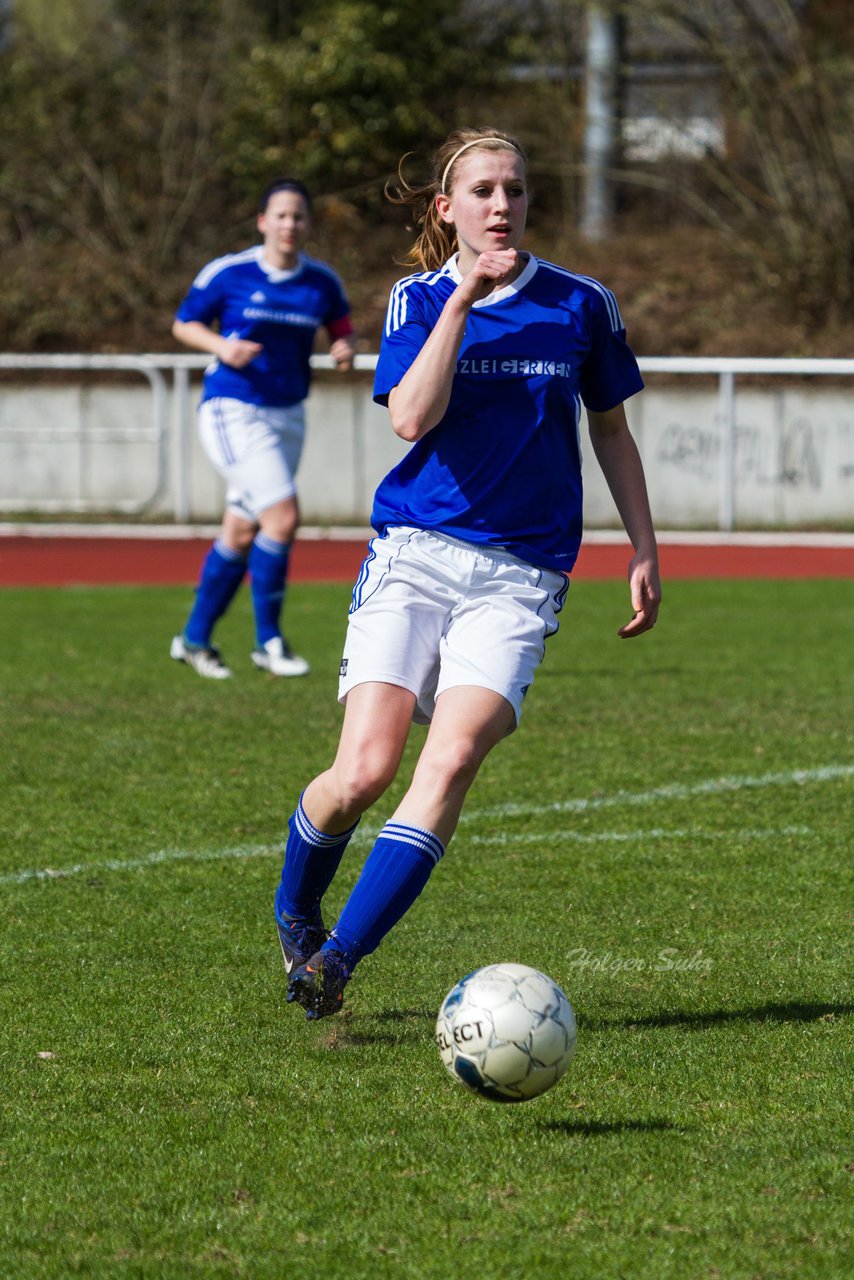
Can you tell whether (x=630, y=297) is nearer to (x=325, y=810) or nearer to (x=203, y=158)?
(x=203, y=158)

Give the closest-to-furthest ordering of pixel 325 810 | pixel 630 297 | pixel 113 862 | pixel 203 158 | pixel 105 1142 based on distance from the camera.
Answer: pixel 105 1142
pixel 325 810
pixel 113 862
pixel 630 297
pixel 203 158

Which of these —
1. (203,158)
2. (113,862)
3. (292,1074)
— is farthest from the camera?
(203,158)

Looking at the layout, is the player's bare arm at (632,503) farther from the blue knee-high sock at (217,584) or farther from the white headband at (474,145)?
the blue knee-high sock at (217,584)

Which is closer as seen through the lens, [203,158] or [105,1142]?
[105,1142]

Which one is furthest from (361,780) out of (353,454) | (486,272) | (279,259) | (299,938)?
(353,454)

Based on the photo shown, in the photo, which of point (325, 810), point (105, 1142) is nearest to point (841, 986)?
point (325, 810)

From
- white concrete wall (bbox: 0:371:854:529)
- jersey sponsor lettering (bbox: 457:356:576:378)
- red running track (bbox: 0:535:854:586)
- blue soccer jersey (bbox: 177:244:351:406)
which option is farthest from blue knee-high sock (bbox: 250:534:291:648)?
white concrete wall (bbox: 0:371:854:529)

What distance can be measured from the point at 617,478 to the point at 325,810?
1.03 m

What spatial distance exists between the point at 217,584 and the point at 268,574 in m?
0.27

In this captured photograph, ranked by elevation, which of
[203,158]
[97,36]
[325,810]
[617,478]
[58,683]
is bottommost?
[58,683]

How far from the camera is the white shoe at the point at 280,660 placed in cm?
898

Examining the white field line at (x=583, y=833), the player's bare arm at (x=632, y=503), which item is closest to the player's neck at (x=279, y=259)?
the white field line at (x=583, y=833)

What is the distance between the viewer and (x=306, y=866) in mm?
3885

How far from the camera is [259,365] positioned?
8.98 metres
